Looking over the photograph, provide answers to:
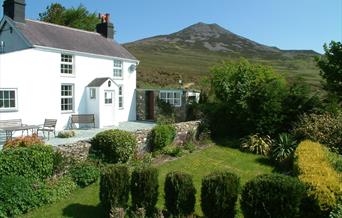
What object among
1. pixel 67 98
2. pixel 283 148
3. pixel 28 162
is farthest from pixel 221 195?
pixel 67 98

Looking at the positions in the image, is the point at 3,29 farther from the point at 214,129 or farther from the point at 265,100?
the point at 265,100

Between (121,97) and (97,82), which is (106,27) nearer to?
(121,97)

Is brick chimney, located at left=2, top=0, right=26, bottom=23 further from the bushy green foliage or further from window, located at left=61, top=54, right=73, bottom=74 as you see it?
the bushy green foliage

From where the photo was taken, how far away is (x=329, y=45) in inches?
783

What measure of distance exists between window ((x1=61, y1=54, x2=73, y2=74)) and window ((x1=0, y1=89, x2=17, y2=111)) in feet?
13.1

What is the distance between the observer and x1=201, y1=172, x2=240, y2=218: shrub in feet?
31.3

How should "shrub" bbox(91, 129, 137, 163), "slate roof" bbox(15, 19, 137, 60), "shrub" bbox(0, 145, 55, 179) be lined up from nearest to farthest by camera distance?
"shrub" bbox(0, 145, 55, 179) < "shrub" bbox(91, 129, 137, 163) < "slate roof" bbox(15, 19, 137, 60)

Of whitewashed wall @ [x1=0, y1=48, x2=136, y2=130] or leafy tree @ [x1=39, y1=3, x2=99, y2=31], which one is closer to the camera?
whitewashed wall @ [x1=0, y1=48, x2=136, y2=130]

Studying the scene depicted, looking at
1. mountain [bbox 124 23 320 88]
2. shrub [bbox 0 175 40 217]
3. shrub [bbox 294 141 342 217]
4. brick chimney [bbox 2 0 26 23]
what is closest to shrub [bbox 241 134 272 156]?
shrub [bbox 294 141 342 217]

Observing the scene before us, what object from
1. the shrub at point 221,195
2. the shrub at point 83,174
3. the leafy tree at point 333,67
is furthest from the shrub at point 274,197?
the leafy tree at point 333,67

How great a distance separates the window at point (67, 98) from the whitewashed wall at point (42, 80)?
0.26m

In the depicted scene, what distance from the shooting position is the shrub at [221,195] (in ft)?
31.3

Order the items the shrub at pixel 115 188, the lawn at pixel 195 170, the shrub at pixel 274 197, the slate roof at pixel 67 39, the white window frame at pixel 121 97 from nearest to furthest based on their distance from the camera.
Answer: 1. the shrub at pixel 274 197
2. the shrub at pixel 115 188
3. the lawn at pixel 195 170
4. the slate roof at pixel 67 39
5. the white window frame at pixel 121 97

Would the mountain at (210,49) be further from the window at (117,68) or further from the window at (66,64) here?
the window at (66,64)
